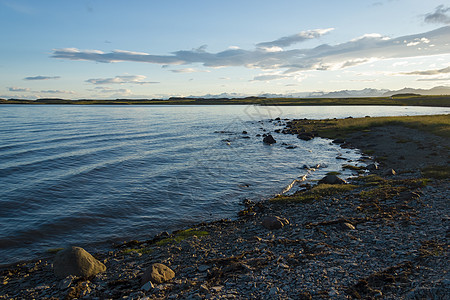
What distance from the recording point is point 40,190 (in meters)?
25.1

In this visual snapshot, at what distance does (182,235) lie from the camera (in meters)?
16.8

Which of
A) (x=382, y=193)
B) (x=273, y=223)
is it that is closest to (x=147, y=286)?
(x=273, y=223)

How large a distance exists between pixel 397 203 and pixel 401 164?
53.6ft

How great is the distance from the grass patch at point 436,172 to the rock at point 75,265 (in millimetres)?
27372

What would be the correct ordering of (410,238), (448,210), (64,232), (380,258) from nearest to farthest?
(380,258) < (410,238) < (448,210) < (64,232)

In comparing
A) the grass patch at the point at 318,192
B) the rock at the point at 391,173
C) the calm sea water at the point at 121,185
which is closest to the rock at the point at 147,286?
the calm sea water at the point at 121,185

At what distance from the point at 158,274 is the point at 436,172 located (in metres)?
26.6

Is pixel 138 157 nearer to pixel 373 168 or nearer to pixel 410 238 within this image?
pixel 373 168

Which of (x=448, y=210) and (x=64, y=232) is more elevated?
(x=448, y=210)

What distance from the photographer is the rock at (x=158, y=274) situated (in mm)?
10945

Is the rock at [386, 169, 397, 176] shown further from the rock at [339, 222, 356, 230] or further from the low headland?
the rock at [339, 222, 356, 230]

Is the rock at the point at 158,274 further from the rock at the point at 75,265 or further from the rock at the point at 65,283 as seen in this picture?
the rock at the point at 65,283

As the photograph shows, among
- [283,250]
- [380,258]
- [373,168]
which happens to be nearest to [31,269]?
[283,250]

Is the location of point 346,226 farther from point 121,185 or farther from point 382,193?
point 121,185
